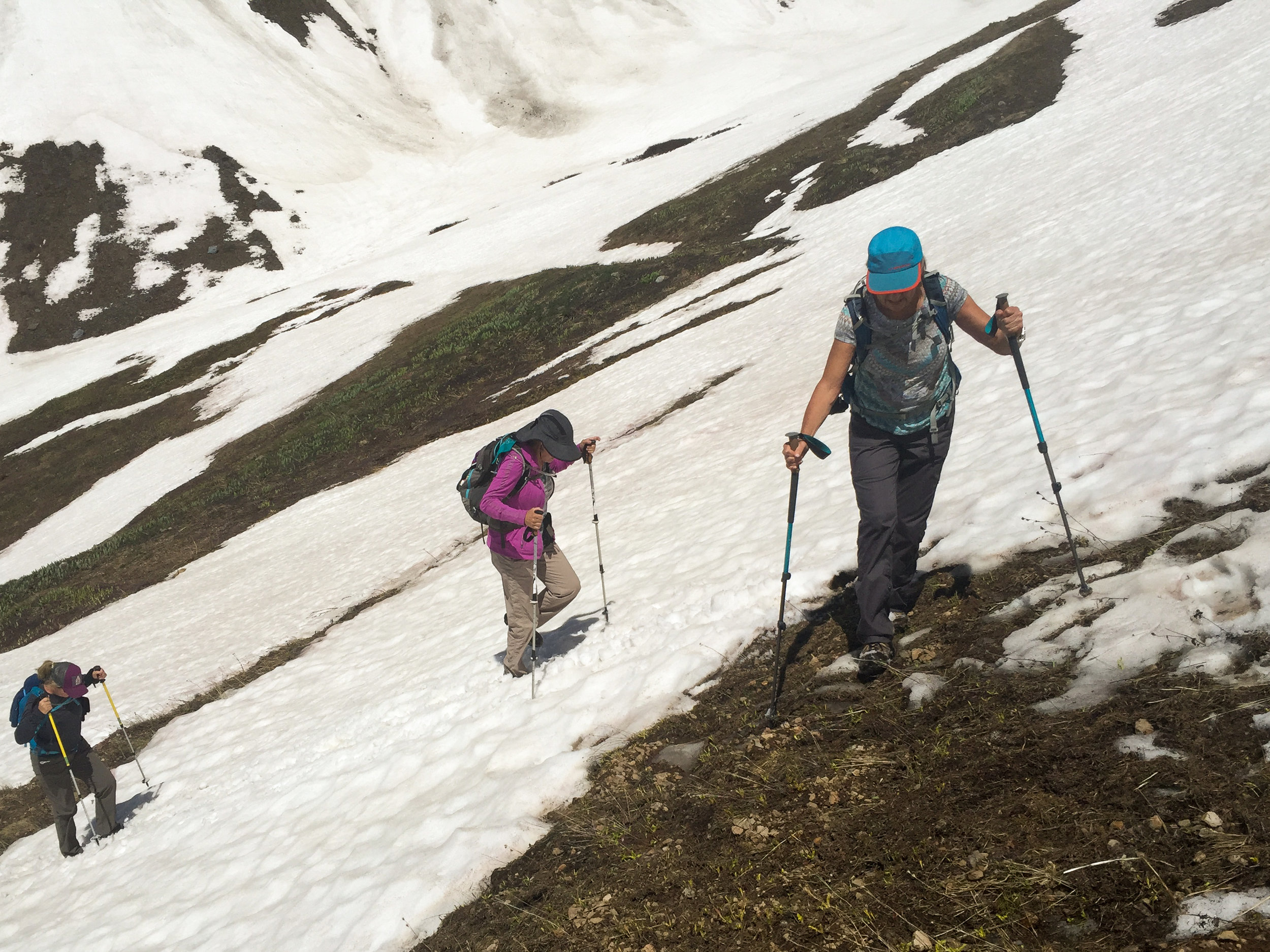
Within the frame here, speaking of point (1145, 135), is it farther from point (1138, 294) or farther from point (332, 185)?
point (332, 185)

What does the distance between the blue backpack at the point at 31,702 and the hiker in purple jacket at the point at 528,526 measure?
25.2 ft

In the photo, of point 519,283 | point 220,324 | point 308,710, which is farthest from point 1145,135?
point 220,324

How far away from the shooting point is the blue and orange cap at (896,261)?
592cm

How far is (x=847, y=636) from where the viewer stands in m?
7.52

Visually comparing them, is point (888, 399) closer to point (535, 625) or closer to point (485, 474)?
point (485, 474)

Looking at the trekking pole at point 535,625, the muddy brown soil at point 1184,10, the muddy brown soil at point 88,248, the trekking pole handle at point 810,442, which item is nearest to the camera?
the trekking pole handle at point 810,442

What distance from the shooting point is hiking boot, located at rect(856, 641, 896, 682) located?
21.2ft

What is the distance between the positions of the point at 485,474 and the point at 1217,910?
23.6ft

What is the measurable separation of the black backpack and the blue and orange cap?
14.6ft

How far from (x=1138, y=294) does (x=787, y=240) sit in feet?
76.4

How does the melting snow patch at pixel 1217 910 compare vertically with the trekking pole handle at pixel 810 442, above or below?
below

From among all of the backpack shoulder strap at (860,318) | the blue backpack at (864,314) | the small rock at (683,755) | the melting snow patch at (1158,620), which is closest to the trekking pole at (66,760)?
the small rock at (683,755)

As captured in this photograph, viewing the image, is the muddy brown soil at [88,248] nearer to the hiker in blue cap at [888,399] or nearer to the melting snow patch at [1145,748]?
the hiker in blue cap at [888,399]

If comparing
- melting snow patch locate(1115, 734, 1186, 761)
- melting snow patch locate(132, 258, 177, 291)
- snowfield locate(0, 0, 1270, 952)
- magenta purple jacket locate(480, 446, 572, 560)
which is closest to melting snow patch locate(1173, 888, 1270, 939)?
snowfield locate(0, 0, 1270, 952)
